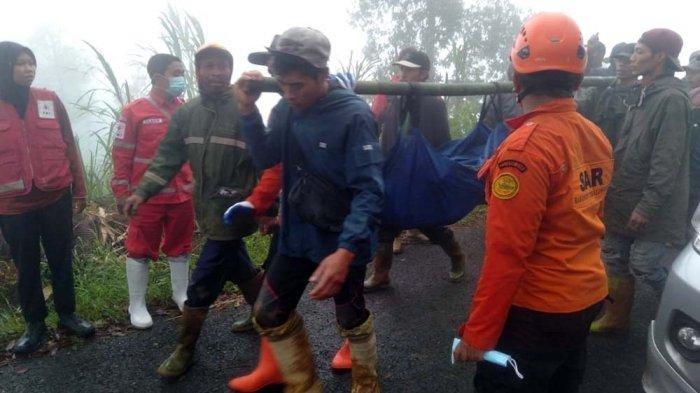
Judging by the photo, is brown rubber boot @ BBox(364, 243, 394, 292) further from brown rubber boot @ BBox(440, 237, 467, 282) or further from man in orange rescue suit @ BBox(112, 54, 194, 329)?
man in orange rescue suit @ BBox(112, 54, 194, 329)

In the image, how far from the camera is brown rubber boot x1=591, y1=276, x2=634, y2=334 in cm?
334

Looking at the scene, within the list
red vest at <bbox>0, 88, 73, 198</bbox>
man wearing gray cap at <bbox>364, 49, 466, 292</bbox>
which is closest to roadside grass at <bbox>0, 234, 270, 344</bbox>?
red vest at <bbox>0, 88, 73, 198</bbox>

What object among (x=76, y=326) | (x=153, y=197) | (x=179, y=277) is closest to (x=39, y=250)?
(x=76, y=326)

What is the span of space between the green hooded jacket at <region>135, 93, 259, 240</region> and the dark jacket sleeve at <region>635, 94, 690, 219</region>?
2.45 metres

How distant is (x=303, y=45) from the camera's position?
2.04 meters

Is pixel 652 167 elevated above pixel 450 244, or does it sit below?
above

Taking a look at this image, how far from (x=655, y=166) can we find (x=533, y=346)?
1.83 metres

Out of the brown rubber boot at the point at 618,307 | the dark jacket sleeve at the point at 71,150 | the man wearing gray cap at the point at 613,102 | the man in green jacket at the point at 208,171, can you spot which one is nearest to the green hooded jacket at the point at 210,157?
the man in green jacket at the point at 208,171

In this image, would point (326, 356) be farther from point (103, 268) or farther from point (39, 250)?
point (103, 268)

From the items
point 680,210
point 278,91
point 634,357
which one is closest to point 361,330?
point 278,91

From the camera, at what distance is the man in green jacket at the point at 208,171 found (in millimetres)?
2959

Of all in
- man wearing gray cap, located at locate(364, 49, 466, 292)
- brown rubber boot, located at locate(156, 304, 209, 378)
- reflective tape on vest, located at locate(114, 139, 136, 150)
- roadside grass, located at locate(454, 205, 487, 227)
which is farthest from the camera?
roadside grass, located at locate(454, 205, 487, 227)

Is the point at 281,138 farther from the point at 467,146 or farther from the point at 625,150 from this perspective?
the point at 625,150

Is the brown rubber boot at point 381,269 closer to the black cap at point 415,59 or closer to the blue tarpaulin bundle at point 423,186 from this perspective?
the blue tarpaulin bundle at point 423,186
